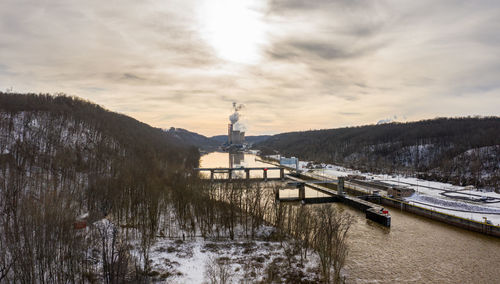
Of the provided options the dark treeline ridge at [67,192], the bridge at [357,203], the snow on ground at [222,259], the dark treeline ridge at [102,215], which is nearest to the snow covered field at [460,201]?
the bridge at [357,203]

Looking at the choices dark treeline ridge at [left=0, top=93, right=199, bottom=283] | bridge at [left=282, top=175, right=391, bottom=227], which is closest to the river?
bridge at [left=282, top=175, right=391, bottom=227]

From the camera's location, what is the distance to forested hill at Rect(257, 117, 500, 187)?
75875 millimetres

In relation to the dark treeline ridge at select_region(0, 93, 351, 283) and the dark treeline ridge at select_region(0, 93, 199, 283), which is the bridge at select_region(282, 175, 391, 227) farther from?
the dark treeline ridge at select_region(0, 93, 199, 283)

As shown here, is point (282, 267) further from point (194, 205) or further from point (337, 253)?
point (194, 205)

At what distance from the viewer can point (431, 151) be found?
111 meters

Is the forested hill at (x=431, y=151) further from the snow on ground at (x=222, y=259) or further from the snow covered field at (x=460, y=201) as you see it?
the snow on ground at (x=222, y=259)

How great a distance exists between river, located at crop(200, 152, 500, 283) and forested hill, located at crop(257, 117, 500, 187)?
1425 inches

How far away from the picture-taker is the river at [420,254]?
70.5 ft

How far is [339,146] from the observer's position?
15225cm

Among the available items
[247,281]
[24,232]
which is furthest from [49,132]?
[247,281]

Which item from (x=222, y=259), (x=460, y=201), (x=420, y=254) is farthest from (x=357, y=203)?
(x=222, y=259)

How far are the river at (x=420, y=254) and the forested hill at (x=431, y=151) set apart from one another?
3620cm

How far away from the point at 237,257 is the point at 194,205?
1013cm

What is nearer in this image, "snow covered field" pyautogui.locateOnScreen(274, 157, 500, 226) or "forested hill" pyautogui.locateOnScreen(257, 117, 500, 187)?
"snow covered field" pyautogui.locateOnScreen(274, 157, 500, 226)
